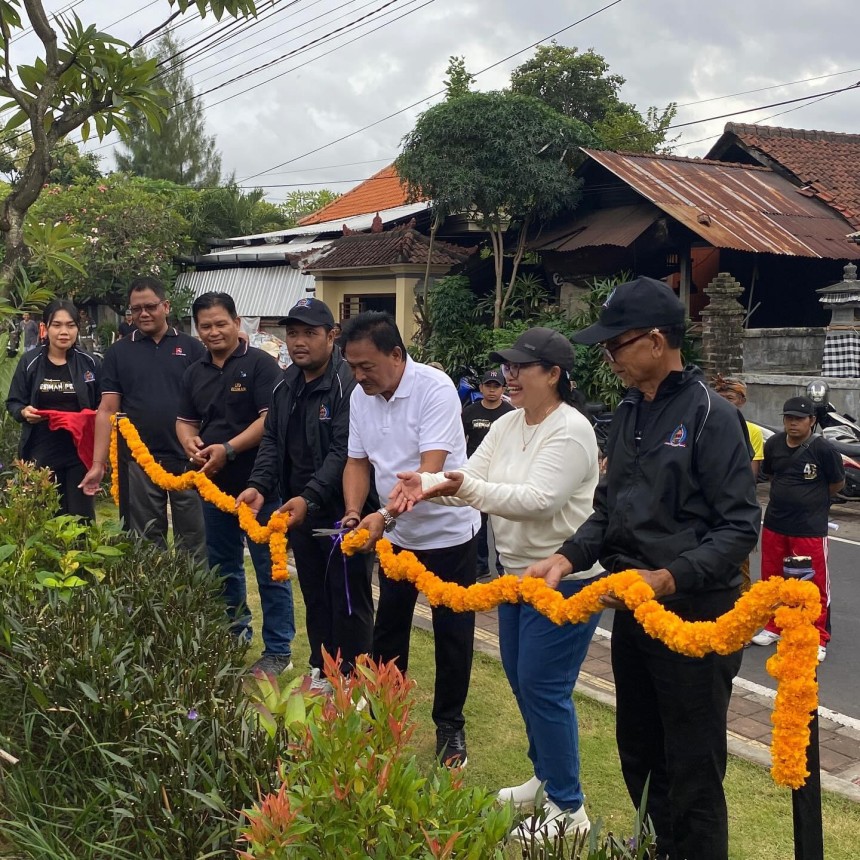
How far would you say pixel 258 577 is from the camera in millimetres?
5707

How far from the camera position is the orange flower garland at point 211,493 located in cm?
482

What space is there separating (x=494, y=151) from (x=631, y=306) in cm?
1529

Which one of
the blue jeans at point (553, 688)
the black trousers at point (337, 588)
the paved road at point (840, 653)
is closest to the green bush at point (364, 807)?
the blue jeans at point (553, 688)

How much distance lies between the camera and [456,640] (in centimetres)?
441

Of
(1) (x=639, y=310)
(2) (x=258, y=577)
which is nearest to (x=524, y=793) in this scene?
(1) (x=639, y=310)

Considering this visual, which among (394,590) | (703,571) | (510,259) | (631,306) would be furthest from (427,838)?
(510,259)

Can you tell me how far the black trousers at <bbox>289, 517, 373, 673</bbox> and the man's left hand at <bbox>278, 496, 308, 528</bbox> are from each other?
0.21 metres

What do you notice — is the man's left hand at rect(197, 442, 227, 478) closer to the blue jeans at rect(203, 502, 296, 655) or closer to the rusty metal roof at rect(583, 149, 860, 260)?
the blue jeans at rect(203, 502, 296, 655)

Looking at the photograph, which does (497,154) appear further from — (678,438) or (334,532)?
(678,438)

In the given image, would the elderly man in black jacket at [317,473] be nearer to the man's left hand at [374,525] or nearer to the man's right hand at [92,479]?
the man's left hand at [374,525]

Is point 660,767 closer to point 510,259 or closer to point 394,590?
point 394,590

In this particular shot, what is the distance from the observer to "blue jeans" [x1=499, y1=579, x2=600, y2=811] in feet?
12.0

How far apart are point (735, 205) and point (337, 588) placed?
48.7 feet

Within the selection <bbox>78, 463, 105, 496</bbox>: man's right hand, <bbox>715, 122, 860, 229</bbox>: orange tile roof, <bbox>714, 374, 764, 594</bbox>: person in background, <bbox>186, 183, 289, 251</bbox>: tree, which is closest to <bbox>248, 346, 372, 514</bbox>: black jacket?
<bbox>78, 463, 105, 496</bbox>: man's right hand
